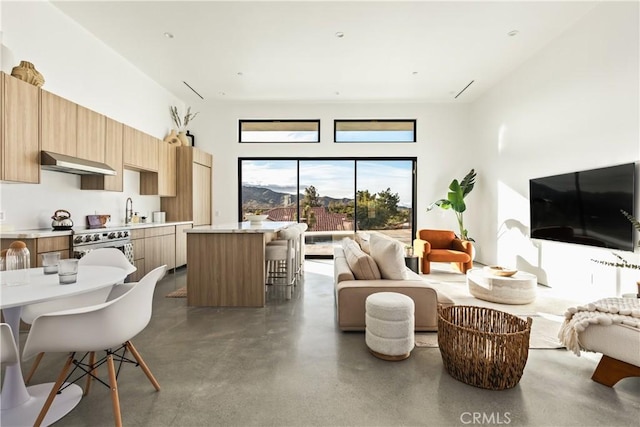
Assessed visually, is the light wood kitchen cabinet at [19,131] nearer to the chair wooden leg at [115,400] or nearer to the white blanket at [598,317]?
the chair wooden leg at [115,400]

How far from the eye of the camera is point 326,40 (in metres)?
4.03

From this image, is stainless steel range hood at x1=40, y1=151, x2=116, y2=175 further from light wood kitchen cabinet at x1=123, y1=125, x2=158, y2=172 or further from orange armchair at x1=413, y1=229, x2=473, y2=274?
orange armchair at x1=413, y1=229, x2=473, y2=274

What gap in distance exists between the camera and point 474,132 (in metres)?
6.27

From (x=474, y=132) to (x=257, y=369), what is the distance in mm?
6284

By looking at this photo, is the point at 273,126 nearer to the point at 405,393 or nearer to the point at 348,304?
the point at 348,304

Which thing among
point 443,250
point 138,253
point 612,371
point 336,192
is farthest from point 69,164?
point 443,250

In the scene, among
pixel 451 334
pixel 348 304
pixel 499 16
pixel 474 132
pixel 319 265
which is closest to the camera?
pixel 451 334

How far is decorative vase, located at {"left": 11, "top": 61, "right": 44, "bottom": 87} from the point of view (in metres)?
2.78

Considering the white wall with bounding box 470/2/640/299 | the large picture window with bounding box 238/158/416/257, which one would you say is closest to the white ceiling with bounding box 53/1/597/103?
the white wall with bounding box 470/2/640/299

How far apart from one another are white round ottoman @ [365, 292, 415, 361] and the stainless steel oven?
3.04m

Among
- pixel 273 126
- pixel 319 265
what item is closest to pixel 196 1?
pixel 273 126

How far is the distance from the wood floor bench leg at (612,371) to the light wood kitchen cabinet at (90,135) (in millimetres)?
Result: 5175

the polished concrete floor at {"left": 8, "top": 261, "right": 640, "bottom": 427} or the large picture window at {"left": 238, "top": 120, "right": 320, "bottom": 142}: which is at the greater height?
the large picture window at {"left": 238, "top": 120, "right": 320, "bottom": 142}

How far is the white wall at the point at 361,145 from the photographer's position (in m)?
6.54
